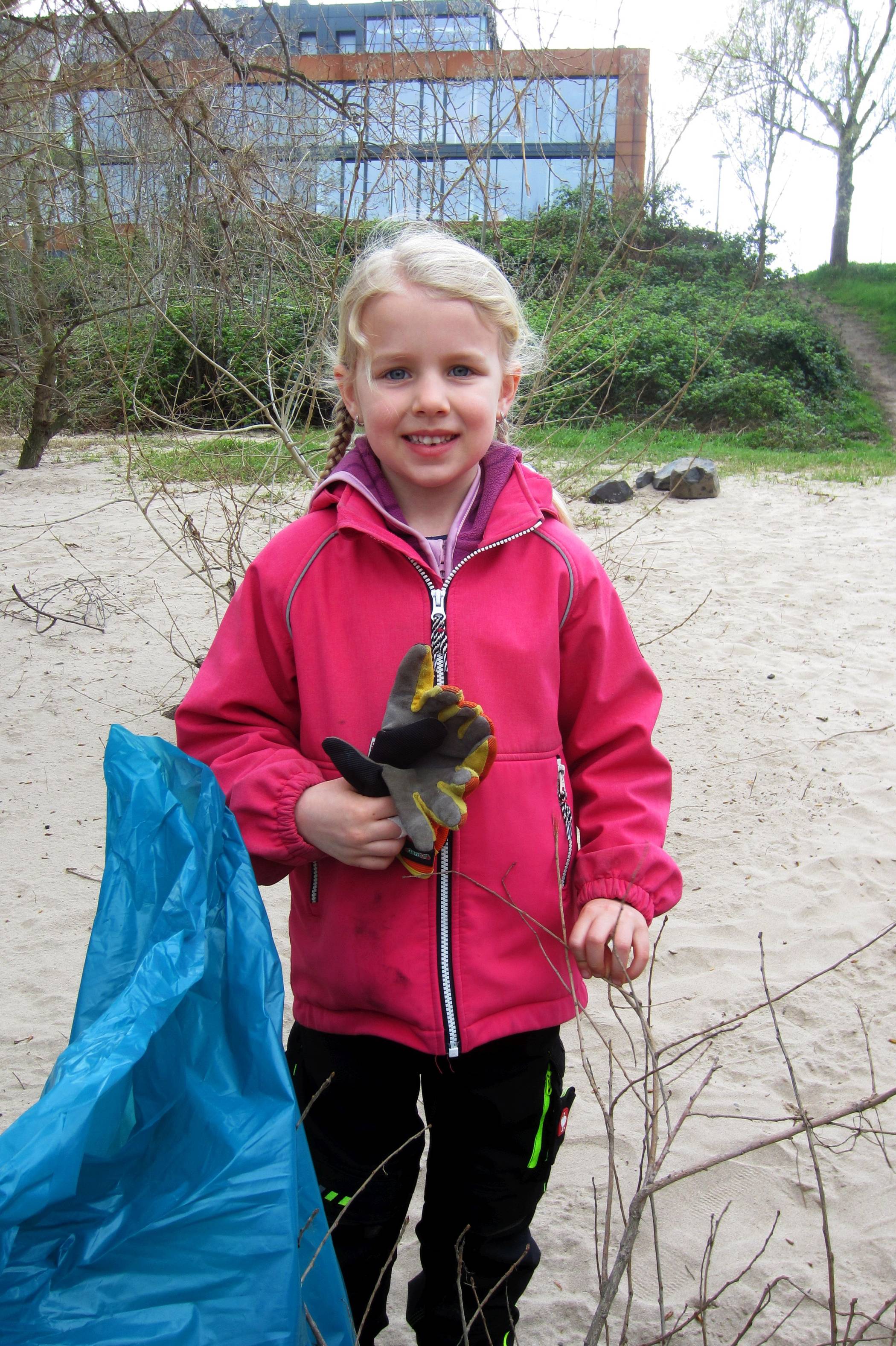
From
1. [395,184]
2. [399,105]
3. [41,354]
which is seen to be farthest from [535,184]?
[399,105]

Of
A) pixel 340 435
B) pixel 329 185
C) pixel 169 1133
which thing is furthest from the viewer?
pixel 329 185

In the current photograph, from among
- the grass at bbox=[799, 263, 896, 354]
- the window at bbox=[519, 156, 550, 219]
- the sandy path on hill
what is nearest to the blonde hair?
the window at bbox=[519, 156, 550, 219]

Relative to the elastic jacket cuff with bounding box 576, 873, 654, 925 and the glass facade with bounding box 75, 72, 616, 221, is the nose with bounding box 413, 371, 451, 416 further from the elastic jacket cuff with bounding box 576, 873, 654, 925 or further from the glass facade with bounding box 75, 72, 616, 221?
the glass facade with bounding box 75, 72, 616, 221

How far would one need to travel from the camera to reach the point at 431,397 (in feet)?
4.33

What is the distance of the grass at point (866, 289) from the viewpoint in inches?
843

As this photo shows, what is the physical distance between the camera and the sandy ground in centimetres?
206

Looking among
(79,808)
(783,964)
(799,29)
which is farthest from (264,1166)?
(799,29)

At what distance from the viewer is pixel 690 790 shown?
13.4ft

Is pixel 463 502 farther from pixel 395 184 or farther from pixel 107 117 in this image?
pixel 107 117

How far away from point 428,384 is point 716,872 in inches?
103

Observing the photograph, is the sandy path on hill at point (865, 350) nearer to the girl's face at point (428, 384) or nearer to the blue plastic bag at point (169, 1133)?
the girl's face at point (428, 384)

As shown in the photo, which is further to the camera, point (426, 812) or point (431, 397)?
point (431, 397)

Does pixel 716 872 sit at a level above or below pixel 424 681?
below

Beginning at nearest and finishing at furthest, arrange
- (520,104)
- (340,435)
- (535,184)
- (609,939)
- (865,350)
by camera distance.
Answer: (609,939)
(340,435)
(520,104)
(535,184)
(865,350)
